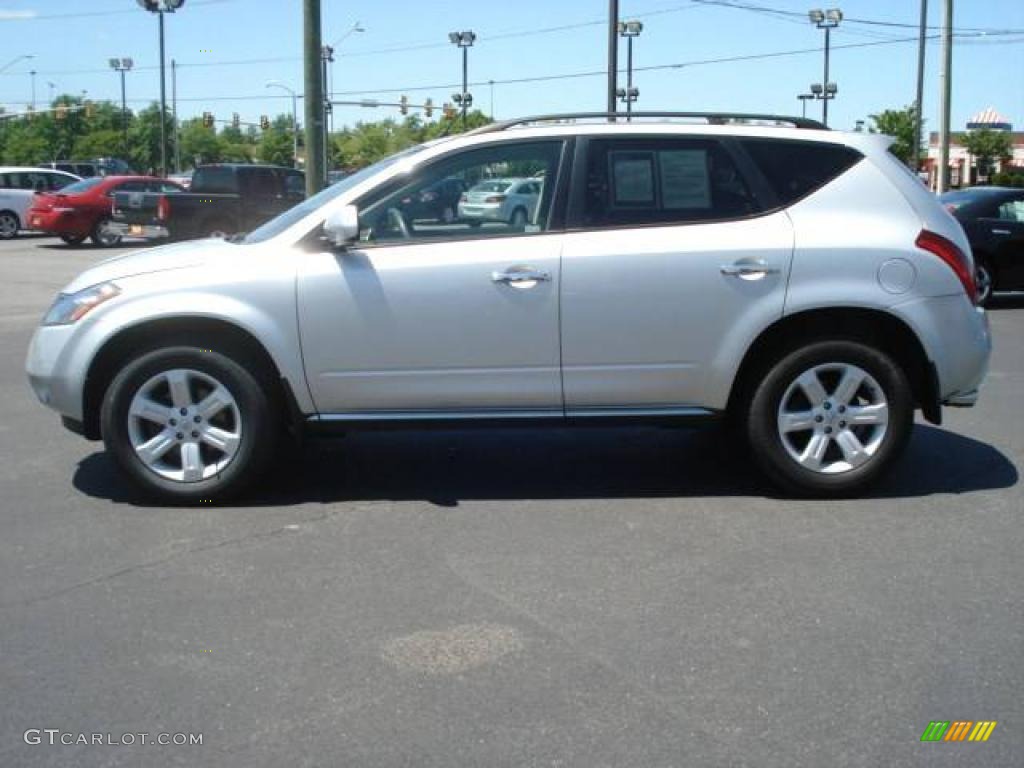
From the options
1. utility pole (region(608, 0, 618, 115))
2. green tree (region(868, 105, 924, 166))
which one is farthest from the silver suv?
green tree (region(868, 105, 924, 166))

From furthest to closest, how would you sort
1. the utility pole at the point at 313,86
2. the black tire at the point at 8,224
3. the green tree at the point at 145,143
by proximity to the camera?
the green tree at the point at 145,143
the black tire at the point at 8,224
the utility pole at the point at 313,86

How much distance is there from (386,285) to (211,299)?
83cm

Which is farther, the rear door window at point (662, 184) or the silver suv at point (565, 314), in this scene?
the rear door window at point (662, 184)

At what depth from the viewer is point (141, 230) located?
24750 millimetres

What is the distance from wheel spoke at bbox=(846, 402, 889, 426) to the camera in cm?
577

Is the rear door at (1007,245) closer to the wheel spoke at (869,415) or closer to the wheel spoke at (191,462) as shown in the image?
the wheel spoke at (869,415)

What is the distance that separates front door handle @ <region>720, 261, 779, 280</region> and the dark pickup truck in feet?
64.9

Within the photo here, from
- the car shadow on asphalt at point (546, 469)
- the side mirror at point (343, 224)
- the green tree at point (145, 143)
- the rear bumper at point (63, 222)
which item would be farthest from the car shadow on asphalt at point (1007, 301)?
the green tree at point (145, 143)

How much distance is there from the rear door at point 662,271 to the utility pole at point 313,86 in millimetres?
8624

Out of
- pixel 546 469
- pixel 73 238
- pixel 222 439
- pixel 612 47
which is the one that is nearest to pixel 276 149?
pixel 73 238

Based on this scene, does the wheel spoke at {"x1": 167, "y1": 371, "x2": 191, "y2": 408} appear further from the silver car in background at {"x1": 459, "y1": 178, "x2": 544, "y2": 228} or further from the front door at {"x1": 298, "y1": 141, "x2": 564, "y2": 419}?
the silver car in background at {"x1": 459, "y1": 178, "x2": 544, "y2": 228}

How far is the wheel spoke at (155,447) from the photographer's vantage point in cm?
568

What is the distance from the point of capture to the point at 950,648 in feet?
13.2

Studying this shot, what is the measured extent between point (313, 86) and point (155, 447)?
29.4 ft
